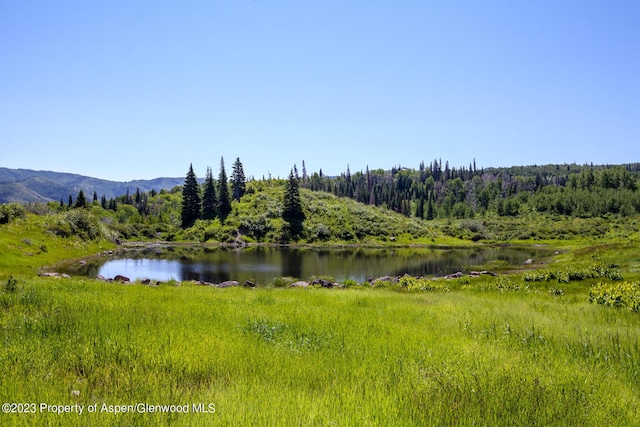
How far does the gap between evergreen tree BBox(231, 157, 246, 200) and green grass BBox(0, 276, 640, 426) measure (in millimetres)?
134903

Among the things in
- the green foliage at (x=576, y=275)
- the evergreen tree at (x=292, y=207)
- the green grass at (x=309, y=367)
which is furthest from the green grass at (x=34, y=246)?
the evergreen tree at (x=292, y=207)

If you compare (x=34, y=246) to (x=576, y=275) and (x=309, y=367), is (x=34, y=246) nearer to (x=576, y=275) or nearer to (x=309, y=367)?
(x=309, y=367)

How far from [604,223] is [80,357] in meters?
201

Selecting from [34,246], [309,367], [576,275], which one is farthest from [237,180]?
[309,367]

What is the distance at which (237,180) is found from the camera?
14575 centimetres

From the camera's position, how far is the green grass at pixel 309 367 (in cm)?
525

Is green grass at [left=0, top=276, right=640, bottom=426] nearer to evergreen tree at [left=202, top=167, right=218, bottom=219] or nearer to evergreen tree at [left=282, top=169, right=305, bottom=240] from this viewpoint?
evergreen tree at [left=282, top=169, right=305, bottom=240]

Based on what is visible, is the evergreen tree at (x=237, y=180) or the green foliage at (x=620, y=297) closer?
the green foliage at (x=620, y=297)

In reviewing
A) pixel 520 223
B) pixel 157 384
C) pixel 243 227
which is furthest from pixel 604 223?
pixel 157 384

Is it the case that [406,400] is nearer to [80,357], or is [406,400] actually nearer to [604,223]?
[80,357]

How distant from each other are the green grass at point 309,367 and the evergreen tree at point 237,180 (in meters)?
135

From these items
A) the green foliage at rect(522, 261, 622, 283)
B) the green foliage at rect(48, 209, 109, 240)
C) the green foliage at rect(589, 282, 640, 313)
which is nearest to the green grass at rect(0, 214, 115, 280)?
the green foliage at rect(48, 209, 109, 240)

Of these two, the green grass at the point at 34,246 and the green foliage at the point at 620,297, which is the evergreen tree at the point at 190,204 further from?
the green foliage at the point at 620,297

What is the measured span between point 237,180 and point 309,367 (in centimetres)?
14323
